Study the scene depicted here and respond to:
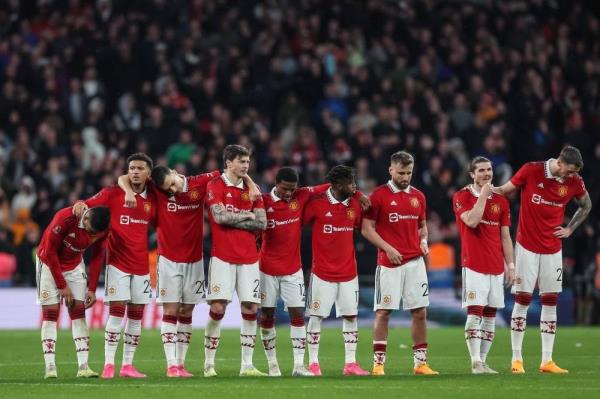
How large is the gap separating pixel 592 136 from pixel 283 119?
261 inches

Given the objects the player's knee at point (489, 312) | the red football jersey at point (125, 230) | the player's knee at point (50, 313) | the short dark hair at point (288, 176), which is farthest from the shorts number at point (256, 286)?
the player's knee at point (489, 312)

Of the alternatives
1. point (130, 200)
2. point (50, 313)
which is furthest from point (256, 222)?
point (50, 313)

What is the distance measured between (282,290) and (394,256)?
4.51 ft

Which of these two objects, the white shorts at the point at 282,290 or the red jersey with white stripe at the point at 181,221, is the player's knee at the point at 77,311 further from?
the white shorts at the point at 282,290

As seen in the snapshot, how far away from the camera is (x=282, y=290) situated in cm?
1602

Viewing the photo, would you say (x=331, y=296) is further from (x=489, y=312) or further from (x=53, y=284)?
(x=53, y=284)

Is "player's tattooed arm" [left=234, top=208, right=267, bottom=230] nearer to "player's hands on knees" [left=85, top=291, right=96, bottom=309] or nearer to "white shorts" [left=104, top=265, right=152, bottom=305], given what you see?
"white shorts" [left=104, top=265, right=152, bottom=305]

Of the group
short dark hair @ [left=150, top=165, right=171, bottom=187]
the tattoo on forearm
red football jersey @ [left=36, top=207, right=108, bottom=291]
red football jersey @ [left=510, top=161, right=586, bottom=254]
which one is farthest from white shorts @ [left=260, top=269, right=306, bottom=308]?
the tattoo on forearm

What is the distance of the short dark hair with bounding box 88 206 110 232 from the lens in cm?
1494

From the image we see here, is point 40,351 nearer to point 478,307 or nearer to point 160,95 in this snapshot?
point 478,307

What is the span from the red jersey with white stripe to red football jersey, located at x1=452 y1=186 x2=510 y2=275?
120 inches

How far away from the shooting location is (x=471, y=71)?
31531mm

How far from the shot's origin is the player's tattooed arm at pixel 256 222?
15.6m

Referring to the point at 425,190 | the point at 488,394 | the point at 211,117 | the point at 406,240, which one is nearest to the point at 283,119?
the point at 211,117
